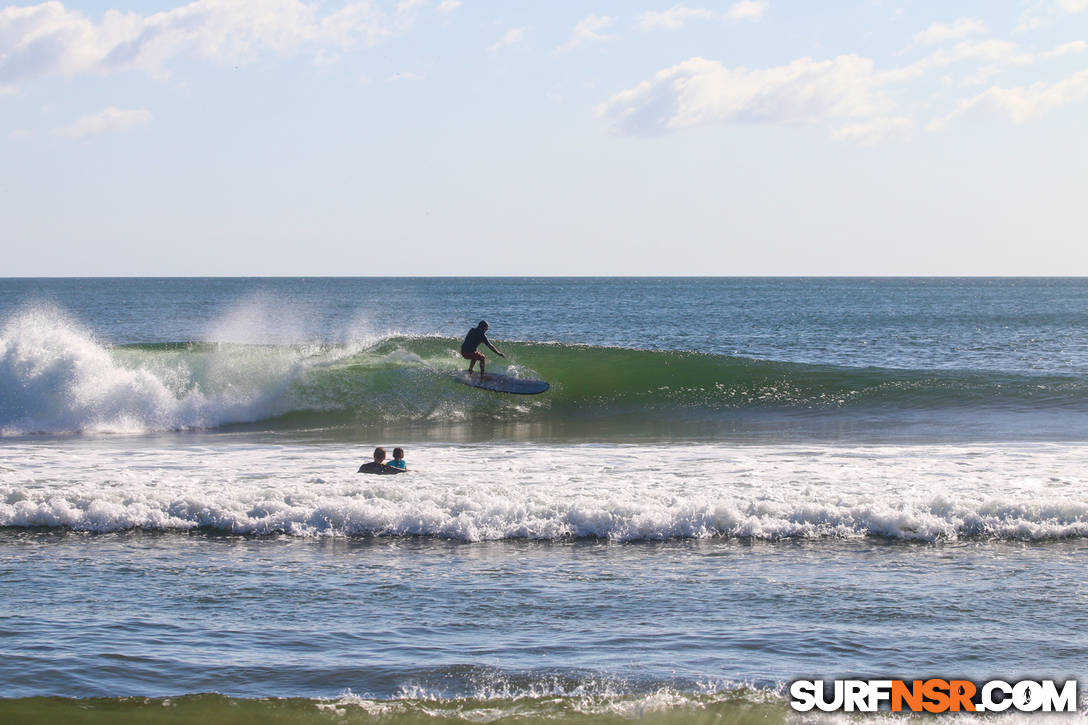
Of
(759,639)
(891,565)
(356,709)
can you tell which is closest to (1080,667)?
(759,639)

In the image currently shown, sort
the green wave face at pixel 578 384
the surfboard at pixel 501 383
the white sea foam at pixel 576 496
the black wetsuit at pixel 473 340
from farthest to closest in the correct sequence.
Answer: the surfboard at pixel 501 383, the green wave face at pixel 578 384, the black wetsuit at pixel 473 340, the white sea foam at pixel 576 496

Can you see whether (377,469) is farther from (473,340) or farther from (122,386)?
(122,386)

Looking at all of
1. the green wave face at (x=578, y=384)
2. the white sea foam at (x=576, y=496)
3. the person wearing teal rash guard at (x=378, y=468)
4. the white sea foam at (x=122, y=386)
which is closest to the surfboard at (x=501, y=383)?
the green wave face at (x=578, y=384)

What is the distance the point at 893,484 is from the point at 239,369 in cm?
1512

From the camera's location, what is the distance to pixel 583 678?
6.28 m

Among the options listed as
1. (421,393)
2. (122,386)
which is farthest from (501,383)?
(122,386)

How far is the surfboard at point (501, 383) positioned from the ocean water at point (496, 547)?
0.28m

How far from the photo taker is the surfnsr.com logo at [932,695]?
589 centimetres

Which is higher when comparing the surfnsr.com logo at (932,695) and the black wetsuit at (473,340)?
the black wetsuit at (473,340)

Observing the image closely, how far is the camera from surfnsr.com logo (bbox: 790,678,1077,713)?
589cm

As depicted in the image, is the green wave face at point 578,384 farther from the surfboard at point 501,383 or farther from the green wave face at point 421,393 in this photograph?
the surfboard at point 501,383

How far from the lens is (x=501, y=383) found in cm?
2250

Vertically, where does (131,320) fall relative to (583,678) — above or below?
above

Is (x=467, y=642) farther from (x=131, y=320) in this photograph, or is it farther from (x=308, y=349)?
(x=131, y=320)
